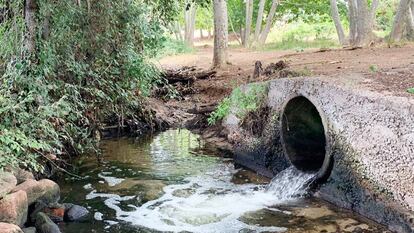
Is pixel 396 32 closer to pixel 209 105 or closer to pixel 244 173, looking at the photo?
pixel 209 105

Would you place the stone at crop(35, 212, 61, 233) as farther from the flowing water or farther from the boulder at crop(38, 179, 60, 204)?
the boulder at crop(38, 179, 60, 204)

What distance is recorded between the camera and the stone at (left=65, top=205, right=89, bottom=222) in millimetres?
6605

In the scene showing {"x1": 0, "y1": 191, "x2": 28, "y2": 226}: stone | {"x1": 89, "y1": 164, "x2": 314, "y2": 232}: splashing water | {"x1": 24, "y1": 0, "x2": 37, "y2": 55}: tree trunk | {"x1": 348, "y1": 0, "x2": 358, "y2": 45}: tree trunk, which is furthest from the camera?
{"x1": 348, "y1": 0, "x2": 358, "y2": 45}: tree trunk

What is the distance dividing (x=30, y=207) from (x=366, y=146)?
13.6 ft

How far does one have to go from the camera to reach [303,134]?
8.88 m

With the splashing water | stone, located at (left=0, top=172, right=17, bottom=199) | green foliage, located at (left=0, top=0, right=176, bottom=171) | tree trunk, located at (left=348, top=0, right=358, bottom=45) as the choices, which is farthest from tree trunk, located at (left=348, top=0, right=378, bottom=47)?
stone, located at (left=0, top=172, right=17, bottom=199)

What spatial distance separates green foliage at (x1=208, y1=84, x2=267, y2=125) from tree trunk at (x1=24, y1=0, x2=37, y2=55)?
13.0 ft

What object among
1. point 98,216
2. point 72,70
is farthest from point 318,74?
point 98,216

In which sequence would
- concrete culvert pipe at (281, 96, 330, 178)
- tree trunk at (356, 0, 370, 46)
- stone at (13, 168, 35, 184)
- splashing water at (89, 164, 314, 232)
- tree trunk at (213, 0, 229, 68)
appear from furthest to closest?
tree trunk at (213, 0, 229, 68) < tree trunk at (356, 0, 370, 46) < concrete culvert pipe at (281, 96, 330, 178) < stone at (13, 168, 35, 184) < splashing water at (89, 164, 314, 232)

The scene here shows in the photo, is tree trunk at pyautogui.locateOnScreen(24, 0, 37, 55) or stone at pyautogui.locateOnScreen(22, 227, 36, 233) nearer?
stone at pyautogui.locateOnScreen(22, 227, 36, 233)

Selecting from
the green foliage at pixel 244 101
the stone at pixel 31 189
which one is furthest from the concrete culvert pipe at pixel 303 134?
the stone at pixel 31 189

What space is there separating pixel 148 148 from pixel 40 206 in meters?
4.68

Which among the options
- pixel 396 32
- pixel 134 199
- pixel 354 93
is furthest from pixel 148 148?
pixel 396 32

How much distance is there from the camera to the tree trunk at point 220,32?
1557cm
